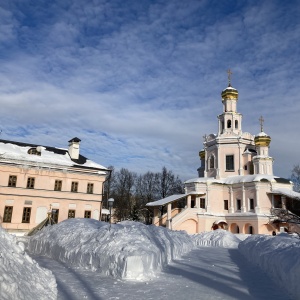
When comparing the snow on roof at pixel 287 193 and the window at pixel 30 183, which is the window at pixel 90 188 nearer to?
the window at pixel 30 183

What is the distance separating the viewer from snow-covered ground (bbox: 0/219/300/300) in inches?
301

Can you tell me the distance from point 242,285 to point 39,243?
36.2 feet

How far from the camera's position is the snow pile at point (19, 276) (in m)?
5.42

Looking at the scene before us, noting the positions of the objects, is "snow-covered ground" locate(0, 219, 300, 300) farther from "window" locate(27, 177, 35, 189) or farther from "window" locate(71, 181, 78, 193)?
"window" locate(71, 181, 78, 193)

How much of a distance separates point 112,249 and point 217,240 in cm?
1755

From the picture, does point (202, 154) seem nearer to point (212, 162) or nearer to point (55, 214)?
point (212, 162)

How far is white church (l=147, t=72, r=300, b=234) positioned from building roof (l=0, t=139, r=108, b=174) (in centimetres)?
1174

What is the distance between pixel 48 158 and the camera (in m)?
30.1

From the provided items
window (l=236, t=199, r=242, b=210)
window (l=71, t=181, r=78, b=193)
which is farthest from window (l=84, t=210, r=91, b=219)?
window (l=236, t=199, r=242, b=210)

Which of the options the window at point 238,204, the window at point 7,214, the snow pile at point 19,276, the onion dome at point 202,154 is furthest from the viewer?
the onion dome at point 202,154

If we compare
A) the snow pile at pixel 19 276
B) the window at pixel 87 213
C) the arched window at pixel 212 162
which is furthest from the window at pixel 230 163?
the snow pile at pixel 19 276

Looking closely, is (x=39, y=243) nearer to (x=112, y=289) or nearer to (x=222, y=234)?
(x=112, y=289)

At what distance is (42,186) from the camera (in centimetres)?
2888

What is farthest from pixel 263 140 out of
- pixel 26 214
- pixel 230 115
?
pixel 26 214
